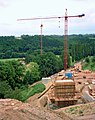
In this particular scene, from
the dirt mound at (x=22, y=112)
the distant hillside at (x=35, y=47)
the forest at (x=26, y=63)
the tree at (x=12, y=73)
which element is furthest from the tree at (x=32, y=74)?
the dirt mound at (x=22, y=112)

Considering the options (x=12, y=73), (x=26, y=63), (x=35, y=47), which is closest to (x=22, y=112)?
(x=12, y=73)

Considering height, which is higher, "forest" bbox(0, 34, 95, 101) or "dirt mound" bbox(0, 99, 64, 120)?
"dirt mound" bbox(0, 99, 64, 120)

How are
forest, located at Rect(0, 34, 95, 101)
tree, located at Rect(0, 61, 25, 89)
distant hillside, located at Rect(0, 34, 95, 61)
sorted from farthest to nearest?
distant hillside, located at Rect(0, 34, 95, 61)
tree, located at Rect(0, 61, 25, 89)
forest, located at Rect(0, 34, 95, 101)

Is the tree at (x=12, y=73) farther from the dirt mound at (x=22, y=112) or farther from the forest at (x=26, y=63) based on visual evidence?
the dirt mound at (x=22, y=112)

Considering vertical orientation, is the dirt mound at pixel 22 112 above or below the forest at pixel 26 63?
above

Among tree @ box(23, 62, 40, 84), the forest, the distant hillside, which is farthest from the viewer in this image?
the distant hillside

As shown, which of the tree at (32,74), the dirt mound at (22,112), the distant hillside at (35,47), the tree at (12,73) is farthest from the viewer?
the distant hillside at (35,47)

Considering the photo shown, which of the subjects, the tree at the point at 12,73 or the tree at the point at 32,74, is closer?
the tree at the point at 12,73

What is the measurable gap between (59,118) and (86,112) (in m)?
5.85

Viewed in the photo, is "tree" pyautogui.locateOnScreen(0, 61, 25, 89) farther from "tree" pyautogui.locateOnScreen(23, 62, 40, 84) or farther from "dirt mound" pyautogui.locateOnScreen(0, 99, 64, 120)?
"dirt mound" pyautogui.locateOnScreen(0, 99, 64, 120)

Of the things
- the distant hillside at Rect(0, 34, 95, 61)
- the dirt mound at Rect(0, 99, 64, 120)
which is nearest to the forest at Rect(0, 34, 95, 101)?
the distant hillside at Rect(0, 34, 95, 61)

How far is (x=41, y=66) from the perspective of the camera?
72125mm

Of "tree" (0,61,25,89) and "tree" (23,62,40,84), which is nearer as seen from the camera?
"tree" (0,61,25,89)

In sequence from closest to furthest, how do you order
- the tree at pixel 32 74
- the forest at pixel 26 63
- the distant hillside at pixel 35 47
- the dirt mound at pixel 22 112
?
the dirt mound at pixel 22 112
the forest at pixel 26 63
the tree at pixel 32 74
the distant hillside at pixel 35 47
